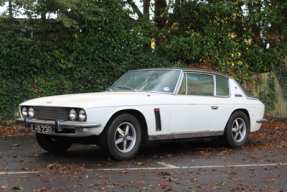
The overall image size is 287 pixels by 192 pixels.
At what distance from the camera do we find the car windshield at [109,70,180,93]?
7008mm

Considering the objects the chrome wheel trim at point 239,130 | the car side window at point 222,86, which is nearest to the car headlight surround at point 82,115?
the car side window at point 222,86

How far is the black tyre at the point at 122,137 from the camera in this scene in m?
5.86

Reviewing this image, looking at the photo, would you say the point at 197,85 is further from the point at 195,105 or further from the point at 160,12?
the point at 160,12

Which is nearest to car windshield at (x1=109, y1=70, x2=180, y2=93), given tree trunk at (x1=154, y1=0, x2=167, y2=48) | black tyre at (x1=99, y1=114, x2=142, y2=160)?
black tyre at (x1=99, y1=114, x2=142, y2=160)

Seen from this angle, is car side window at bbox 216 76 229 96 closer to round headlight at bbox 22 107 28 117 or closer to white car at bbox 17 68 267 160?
white car at bbox 17 68 267 160

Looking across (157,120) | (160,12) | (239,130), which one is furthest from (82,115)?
(160,12)

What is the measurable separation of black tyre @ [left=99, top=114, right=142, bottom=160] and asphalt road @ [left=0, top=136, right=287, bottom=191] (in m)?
0.16

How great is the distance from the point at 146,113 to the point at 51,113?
155 cm

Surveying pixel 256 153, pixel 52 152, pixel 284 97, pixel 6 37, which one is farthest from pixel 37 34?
pixel 284 97

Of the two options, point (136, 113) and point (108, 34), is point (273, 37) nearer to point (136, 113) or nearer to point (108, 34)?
point (108, 34)

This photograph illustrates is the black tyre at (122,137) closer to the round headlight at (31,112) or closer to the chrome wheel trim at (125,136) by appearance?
the chrome wheel trim at (125,136)

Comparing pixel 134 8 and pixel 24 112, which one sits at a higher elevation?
pixel 134 8

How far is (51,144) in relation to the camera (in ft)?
22.6

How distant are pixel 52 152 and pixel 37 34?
6.34m
